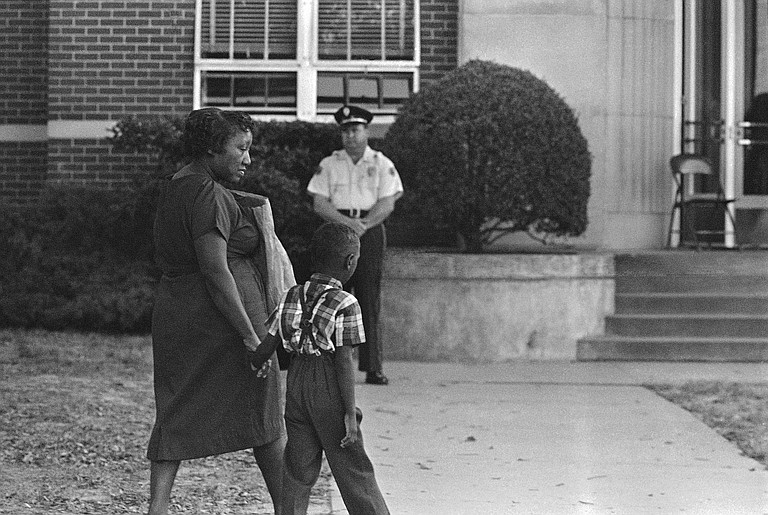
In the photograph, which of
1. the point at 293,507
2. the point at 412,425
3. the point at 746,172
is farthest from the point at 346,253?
the point at 746,172

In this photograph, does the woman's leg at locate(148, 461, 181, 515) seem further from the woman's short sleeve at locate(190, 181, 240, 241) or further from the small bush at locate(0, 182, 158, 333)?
the small bush at locate(0, 182, 158, 333)

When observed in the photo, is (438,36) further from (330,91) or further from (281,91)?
(281,91)

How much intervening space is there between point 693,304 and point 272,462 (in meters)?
6.58

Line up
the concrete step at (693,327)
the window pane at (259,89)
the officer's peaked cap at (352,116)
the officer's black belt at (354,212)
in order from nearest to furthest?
the officer's peaked cap at (352,116)
the officer's black belt at (354,212)
the concrete step at (693,327)
the window pane at (259,89)

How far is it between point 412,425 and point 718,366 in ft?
11.4

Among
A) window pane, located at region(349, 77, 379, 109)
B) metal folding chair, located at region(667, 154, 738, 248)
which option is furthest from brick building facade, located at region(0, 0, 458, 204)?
metal folding chair, located at region(667, 154, 738, 248)

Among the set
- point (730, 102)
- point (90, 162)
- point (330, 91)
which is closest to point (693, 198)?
point (730, 102)

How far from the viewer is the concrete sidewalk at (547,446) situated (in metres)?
5.70

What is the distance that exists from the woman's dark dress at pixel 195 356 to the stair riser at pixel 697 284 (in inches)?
261

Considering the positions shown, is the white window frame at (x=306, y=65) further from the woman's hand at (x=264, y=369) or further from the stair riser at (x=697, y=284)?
the woman's hand at (x=264, y=369)

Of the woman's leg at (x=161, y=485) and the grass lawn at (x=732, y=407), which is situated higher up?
the woman's leg at (x=161, y=485)

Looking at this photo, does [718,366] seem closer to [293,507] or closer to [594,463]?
[594,463]

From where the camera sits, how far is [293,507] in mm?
4410

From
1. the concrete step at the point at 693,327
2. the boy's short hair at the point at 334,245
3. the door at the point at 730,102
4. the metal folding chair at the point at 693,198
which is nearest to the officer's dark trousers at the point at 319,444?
the boy's short hair at the point at 334,245
